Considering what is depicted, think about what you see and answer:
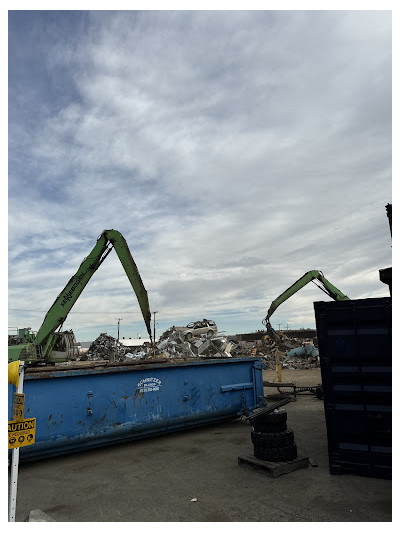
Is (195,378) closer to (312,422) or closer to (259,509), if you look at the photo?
(312,422)

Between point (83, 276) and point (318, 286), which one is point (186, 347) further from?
point (83, 276)

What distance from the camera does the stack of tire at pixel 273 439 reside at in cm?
514

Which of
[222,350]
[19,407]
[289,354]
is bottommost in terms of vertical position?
[289,354]

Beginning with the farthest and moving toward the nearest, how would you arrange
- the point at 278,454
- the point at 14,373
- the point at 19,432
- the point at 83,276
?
the point at 83,276, the point at 278,454, the point at 14,373, the point at 19,432

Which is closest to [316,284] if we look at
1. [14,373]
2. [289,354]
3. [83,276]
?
[289,354]

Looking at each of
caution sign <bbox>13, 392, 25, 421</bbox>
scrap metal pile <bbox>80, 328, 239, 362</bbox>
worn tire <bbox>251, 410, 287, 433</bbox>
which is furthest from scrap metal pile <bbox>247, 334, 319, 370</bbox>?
caution sign <bbox>13, 392, 25, 421</bbox>

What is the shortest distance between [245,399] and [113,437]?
10.0 ft

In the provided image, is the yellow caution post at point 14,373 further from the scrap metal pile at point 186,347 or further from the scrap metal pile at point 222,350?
the scrap metal pile at point 186,347

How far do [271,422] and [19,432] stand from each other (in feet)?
11.4

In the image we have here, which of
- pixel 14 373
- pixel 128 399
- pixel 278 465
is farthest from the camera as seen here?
pixel 128 399

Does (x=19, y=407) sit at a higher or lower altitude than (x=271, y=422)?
higher

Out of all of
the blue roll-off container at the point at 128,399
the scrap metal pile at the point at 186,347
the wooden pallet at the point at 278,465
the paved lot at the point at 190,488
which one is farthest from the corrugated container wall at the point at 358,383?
the scrap metal pile at the point at 186,347

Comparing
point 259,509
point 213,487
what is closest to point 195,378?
point 213,487

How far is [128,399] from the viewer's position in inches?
258
